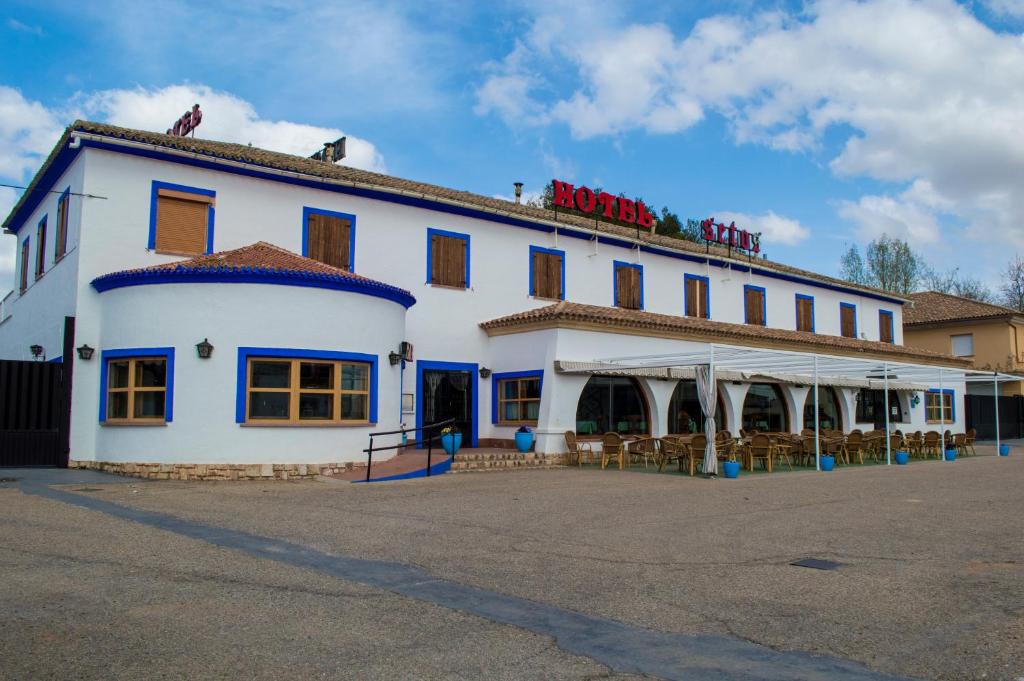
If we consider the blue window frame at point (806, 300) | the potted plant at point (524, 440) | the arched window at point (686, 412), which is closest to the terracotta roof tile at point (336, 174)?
the blue window frame at point (806, 300)

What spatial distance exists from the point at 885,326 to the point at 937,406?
13.2 ft

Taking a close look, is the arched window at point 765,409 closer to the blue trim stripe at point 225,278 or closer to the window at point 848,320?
the window at point 848,320

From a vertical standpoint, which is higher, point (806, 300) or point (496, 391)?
point (806, 300)

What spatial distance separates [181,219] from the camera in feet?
57.5

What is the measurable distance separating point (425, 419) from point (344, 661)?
51.2 feet

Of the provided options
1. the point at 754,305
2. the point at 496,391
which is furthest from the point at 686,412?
the point at 754,305

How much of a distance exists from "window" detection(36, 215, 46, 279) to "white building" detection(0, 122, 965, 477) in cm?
10

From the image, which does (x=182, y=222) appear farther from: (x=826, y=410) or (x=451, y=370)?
(x=826, y=410)

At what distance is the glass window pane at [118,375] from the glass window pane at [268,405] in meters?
2.61

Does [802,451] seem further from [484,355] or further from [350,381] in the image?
[350,381]

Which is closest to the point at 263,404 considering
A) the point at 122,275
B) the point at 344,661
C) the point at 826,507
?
the point at 122,275

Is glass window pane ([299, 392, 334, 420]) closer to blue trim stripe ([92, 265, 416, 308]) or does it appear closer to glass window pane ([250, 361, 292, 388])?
glass window pane ([250, 361, 292, 388])

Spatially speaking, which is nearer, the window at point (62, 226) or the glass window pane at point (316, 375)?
the glass window pane at point (316, 375)

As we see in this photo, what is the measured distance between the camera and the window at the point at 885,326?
115 ft
